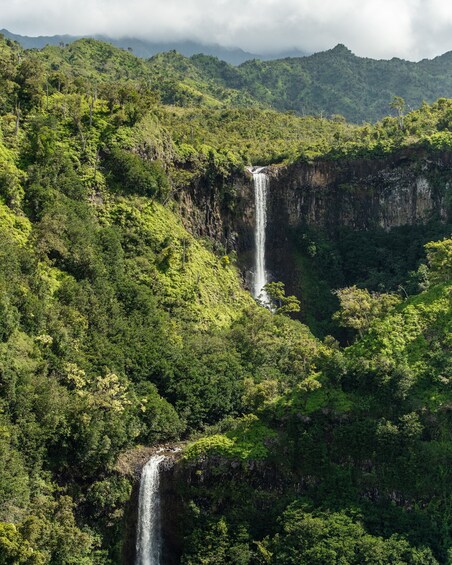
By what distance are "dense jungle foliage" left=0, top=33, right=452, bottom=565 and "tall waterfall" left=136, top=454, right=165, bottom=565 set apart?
2.95ft

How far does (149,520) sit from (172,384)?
7.81 meters

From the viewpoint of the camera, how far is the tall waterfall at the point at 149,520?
31428 mm

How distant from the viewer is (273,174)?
5800 cm

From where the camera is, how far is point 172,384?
37312 millimetres

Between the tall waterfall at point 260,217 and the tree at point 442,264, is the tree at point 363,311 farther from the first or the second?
the tall waterfall at point 260,217

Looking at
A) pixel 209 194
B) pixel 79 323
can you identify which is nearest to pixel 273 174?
pixel 209 194

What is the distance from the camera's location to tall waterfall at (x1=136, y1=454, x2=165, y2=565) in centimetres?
3143

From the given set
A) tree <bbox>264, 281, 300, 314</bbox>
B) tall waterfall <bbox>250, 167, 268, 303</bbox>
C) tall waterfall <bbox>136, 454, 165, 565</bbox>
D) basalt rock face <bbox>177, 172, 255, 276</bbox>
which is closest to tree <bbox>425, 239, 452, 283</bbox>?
tree <bbox>264, 281, 300, 314</bbox>

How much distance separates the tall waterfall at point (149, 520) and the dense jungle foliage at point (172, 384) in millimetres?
899

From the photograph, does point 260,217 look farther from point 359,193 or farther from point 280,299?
point 359,193

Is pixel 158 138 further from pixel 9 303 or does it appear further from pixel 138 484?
pixel 138 484

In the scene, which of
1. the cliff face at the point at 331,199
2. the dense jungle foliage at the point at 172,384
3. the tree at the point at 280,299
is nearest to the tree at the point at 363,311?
the dense jungle foliage at the point at 172,384

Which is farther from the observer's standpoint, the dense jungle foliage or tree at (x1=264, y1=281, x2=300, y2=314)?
tree at (x1=264, y1=281, x2=300, y2=314)

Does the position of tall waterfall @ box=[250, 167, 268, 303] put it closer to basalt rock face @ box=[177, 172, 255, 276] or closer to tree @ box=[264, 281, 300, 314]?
basalt rock face @ box=[177, 172, 255, 276]
